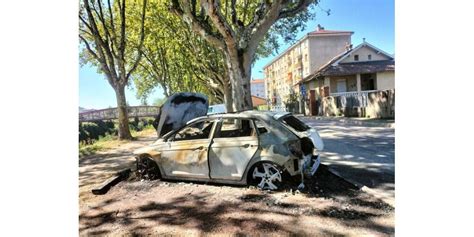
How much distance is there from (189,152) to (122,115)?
1.13 metres

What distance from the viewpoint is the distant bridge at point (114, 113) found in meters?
3.39

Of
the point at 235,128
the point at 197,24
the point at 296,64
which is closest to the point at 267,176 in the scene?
the point at 235,128

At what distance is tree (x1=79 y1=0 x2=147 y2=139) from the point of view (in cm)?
405

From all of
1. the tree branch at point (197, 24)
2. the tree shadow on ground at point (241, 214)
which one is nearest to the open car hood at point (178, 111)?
the tree branch at point (197, 24)

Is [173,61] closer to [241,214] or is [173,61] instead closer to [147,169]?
[147,169]

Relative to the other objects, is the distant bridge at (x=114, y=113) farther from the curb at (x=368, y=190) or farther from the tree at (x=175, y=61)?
the curb at (x=368, y=190)

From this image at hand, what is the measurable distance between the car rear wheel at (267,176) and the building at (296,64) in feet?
4.10

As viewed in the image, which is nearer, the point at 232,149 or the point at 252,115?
the point at 232,149

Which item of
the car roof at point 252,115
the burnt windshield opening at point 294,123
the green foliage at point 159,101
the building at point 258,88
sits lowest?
the burnt windshield opening at point 294,123

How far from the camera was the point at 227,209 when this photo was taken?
290 cm

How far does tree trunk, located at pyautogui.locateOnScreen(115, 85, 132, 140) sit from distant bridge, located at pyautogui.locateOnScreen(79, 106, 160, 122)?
6 cm

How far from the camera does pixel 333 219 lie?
2674 millimetres

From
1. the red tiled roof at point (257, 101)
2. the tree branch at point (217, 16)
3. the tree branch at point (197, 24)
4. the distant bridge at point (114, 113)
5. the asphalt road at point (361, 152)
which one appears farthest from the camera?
the tree branch at point (197, 24)
